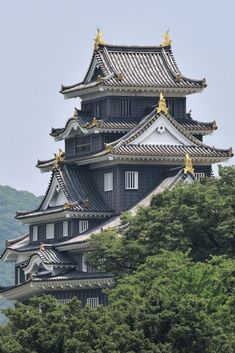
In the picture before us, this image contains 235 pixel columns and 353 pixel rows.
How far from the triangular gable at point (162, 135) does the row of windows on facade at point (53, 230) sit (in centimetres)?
483

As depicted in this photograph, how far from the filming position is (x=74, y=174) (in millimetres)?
102188

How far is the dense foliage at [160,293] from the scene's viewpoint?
7250cm

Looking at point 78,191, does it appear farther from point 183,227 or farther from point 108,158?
point 183,227

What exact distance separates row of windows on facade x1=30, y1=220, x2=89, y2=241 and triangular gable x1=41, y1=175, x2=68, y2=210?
946mm

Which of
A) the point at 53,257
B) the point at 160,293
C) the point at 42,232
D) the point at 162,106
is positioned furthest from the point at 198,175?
the point at 160,293

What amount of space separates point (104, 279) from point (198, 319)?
22250mm

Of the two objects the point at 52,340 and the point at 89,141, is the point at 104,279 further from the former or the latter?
the point at 52,340

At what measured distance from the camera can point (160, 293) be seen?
7644 cm

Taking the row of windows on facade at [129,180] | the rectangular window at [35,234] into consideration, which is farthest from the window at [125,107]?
the rectangular window at [35,234]

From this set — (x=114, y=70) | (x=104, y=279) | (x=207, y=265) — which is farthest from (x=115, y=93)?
(x=207, y=265)

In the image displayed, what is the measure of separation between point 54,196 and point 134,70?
7.13 meters

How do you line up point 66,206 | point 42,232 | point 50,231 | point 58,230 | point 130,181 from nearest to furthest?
point 66,206 → point 130,181 → point 58,230 → point 50,231 → point 42,232

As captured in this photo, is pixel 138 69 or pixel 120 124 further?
pixel 138 69

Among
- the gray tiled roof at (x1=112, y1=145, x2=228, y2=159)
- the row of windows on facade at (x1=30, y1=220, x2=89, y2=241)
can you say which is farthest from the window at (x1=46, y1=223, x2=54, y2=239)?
the gray tiled roof at (x1=112, y1=145, x2=228, y2=159)
